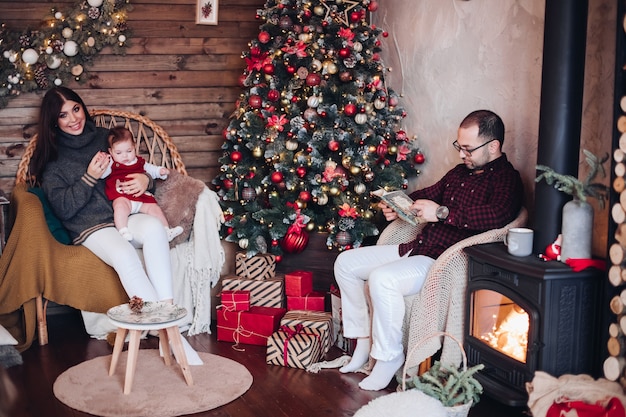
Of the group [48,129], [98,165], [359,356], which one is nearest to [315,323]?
[359,356]

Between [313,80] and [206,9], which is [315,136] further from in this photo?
[206,9]

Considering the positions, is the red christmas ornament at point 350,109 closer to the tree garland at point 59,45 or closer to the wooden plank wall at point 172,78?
the wooden plank wall at point 172,78

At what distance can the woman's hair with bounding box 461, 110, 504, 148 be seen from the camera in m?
3.57

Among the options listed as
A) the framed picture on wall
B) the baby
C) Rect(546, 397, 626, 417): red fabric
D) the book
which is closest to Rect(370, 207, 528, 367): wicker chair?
the book

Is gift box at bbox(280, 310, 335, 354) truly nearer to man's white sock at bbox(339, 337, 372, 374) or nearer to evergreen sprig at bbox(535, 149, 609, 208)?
man's white sock at bbox(339, 337, 372, 374)

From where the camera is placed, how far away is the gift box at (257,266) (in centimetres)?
454

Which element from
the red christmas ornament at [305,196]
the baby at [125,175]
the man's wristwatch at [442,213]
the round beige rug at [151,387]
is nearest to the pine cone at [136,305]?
the round beige rug at [151,387]

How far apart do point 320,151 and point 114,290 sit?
145 centimetres

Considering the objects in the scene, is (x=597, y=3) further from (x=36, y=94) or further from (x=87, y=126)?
(x=36, y=94)

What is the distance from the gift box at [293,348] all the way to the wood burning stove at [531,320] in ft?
3.03

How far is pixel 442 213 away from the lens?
3715mm

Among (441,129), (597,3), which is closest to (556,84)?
(597,3)

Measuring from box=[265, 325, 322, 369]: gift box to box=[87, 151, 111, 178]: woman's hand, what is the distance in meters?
1.37

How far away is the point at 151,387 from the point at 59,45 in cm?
242
